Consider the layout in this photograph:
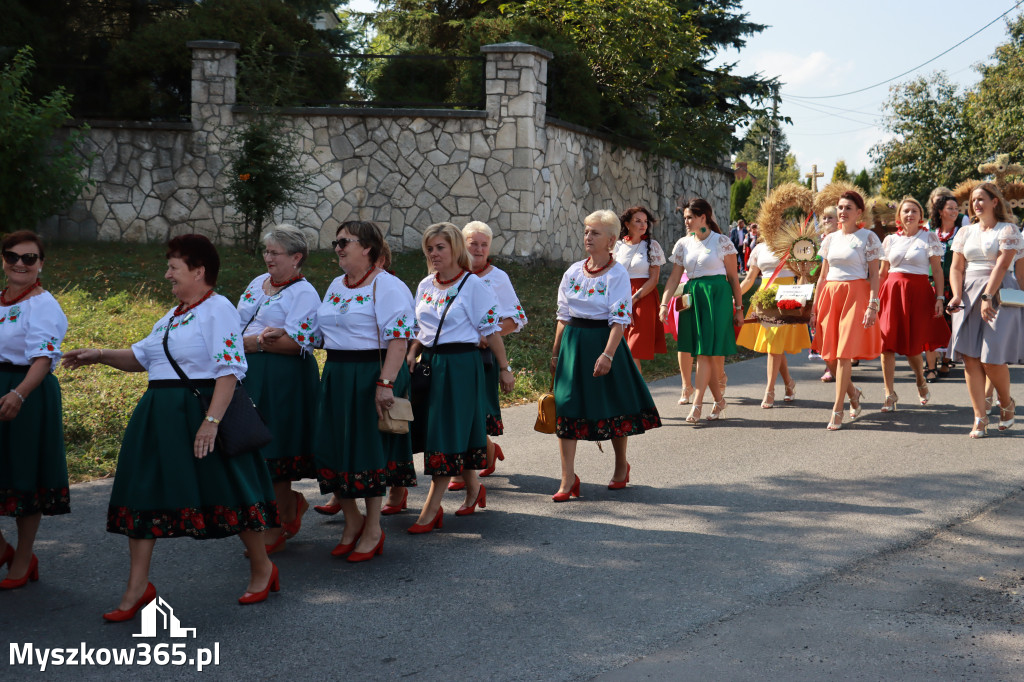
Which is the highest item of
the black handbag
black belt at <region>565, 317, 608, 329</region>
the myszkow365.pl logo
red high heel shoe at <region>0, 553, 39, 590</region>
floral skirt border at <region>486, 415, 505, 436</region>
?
black belt at <region>565, 317, 608, 329</region>

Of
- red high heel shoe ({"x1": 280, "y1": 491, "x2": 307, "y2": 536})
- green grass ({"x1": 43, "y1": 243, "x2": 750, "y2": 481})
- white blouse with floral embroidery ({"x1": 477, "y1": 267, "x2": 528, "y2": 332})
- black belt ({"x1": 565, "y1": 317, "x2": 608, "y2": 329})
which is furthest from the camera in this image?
green grass ({"x1": 43, "y1": 243, "x2": 750, "y2": 481})

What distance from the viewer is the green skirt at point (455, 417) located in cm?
586

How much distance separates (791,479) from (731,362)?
6.63 metres

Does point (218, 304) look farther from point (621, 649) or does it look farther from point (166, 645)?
point (621, 649)

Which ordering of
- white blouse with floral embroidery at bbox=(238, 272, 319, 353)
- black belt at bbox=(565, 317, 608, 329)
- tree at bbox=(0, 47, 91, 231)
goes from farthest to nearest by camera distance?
1. tree at bbox=(0, 47, 91, 231)
2. black belt at bbox=(565, 317, 608, 329)
3. white blouse with floral embroidery at bbox=(238, 272, 319, 353)

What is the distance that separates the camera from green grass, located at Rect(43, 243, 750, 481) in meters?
8.25

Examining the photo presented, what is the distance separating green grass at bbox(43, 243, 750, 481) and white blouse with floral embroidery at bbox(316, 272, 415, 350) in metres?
2.91

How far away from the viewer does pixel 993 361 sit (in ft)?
27.6

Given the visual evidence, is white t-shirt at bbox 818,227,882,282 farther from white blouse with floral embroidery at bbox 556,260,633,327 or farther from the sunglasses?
the sunglasses

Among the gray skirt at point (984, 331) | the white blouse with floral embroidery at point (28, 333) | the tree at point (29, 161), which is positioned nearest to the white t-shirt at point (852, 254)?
the gray skirt at point (984, 331)

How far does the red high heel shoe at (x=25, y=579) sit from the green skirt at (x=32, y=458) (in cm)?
27

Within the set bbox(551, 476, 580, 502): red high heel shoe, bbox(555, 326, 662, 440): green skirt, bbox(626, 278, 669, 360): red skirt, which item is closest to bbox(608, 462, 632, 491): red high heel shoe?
bbox(551, 476, 580, 502): red high heel shoe

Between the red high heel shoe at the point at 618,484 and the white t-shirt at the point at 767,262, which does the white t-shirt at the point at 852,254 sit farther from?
the red high heel shoe at the point at 618,484

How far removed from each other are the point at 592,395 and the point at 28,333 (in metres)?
3.37
